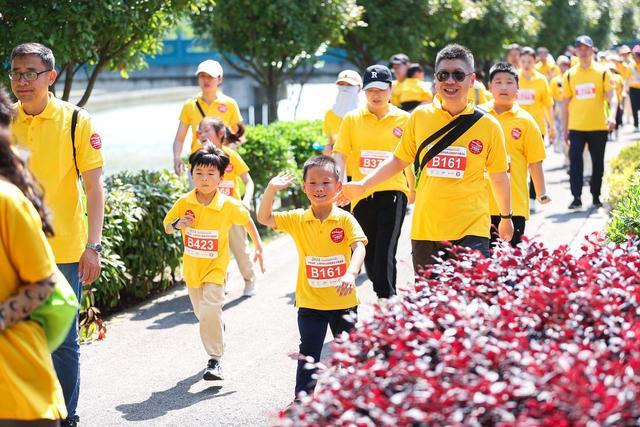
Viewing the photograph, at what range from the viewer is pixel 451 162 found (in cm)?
618

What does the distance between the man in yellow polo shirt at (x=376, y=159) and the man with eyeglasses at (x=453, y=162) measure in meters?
1.41

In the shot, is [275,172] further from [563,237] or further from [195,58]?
[195,58]

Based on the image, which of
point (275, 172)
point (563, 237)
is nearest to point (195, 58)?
point (275, 172)

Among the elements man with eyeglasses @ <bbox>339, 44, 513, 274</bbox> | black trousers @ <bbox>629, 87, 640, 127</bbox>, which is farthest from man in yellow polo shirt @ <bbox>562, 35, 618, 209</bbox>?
black trousers @ <bbox>629, 87, 640, 127</bbox>

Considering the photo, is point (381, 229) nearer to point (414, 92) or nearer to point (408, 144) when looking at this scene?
point (408, 144)

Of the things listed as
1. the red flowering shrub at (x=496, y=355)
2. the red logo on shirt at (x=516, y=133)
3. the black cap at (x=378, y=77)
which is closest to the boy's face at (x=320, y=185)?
the red flowering shrub at (x=496, y=355)

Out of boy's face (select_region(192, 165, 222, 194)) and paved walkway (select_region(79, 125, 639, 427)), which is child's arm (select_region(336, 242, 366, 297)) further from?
boy's face (select_region(192, 165, 222, 194))

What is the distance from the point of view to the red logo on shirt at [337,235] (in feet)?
19.3

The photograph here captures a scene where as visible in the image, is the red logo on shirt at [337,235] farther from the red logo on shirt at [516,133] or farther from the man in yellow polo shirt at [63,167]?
the red logo on shirt at [516,133]

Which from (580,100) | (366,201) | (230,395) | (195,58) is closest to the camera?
(230,395)

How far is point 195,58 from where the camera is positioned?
137ft

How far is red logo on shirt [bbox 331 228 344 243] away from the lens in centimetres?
587

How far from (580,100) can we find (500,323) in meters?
9.70

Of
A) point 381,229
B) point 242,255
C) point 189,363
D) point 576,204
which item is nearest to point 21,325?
point 189,363
